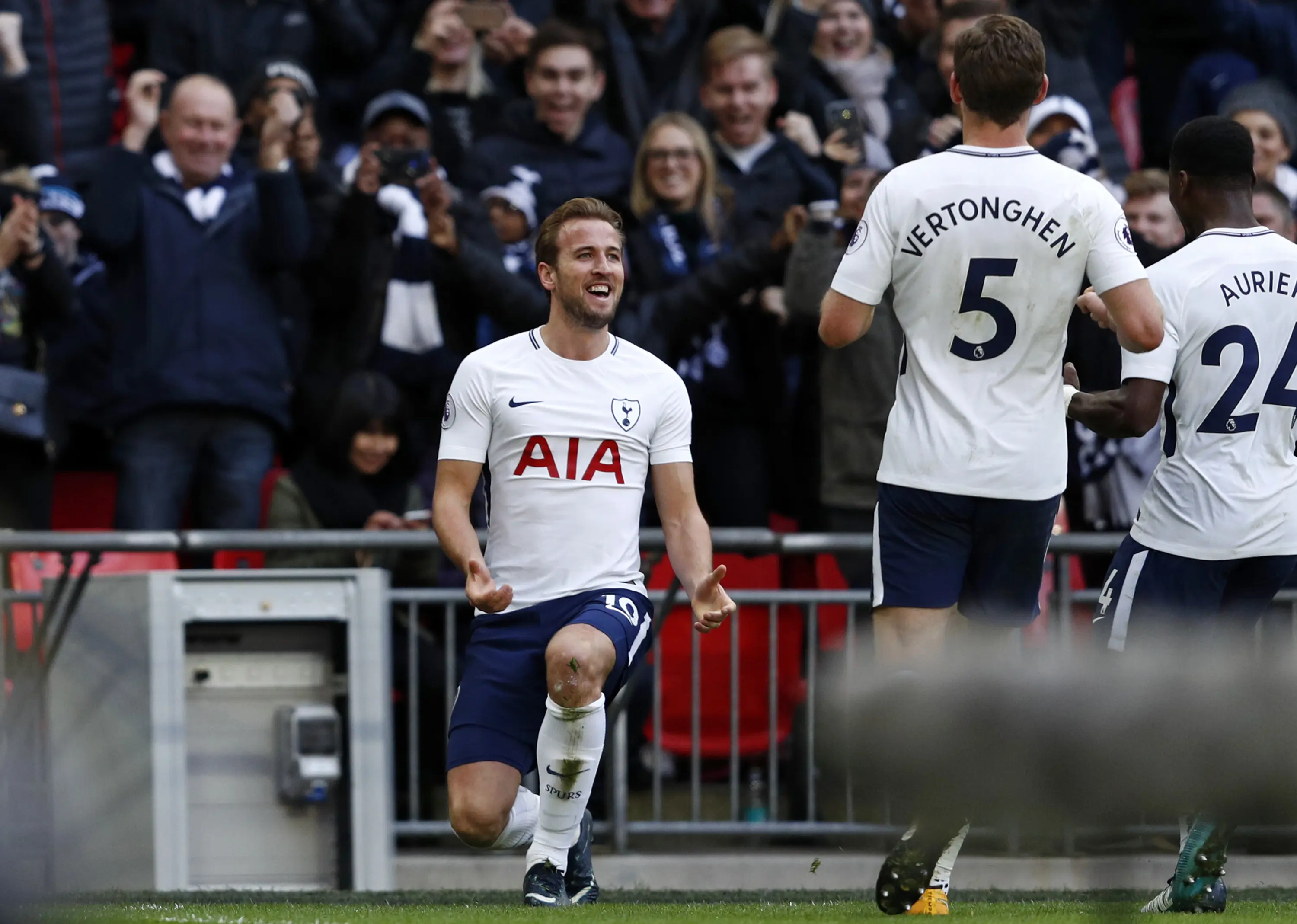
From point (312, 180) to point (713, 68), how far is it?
6.22 feet

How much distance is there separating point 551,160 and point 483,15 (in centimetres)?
88

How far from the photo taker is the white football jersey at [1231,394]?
5918 millimetres

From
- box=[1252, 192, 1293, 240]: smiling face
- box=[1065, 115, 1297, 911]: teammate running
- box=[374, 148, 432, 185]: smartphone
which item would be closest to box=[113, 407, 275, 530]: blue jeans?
box=[374, 148, 432, 185]: smartphone

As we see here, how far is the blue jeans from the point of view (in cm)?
882

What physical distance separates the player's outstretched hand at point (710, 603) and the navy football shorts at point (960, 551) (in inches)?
16.2

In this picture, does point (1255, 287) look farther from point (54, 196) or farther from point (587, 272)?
point (54, 196)

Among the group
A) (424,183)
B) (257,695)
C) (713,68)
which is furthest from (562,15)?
(257,695)

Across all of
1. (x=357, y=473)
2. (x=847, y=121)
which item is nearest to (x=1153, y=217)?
(x=847, y=121)

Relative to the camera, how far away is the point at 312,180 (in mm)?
9438

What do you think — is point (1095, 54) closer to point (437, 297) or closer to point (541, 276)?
point (437, 297)

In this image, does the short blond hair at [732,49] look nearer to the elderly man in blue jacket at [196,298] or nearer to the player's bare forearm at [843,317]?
the elderly man in blue jacket at [196,298]

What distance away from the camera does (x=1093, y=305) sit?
5.62m

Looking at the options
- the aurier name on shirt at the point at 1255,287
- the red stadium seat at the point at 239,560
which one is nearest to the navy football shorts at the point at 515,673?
the aurier name on shirt at the point at 1255,287

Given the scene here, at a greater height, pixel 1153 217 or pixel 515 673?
pixel 1153 217
